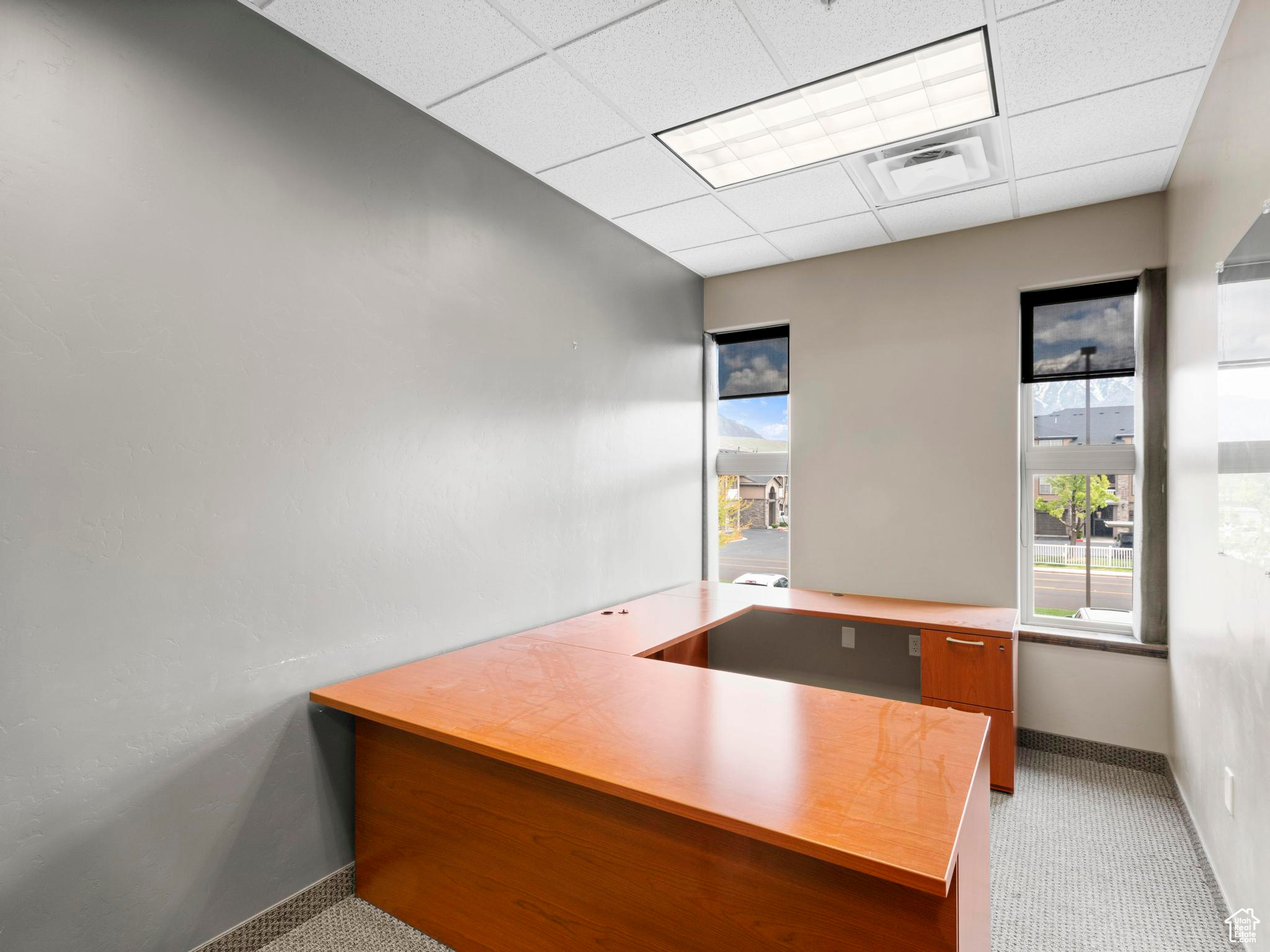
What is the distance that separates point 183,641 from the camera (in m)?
1.73

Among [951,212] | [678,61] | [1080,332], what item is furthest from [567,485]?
[1080,332]

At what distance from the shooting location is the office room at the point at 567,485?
150cm

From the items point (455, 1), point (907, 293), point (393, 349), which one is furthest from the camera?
point (907, 293)

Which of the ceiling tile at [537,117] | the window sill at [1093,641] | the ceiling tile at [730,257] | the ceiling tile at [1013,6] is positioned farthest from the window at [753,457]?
the ceiling tile at [1013,6]

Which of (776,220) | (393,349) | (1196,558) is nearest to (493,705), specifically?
(393,349)

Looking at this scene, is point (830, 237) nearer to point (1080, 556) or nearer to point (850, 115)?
point (850, 115)

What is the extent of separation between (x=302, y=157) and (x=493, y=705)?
69.9 inches

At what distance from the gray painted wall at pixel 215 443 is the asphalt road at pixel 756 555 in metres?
2.04

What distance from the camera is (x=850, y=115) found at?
2424mm

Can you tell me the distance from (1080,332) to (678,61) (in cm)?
255

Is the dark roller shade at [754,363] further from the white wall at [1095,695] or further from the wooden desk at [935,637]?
the white wall at [1095,695]

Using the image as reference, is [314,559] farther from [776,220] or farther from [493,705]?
[776,220]

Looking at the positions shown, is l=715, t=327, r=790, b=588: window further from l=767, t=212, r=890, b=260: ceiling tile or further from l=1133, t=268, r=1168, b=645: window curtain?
l=1133, t=268, r=1168, b=645: window curtain

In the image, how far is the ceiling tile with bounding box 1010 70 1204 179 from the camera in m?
2.27
